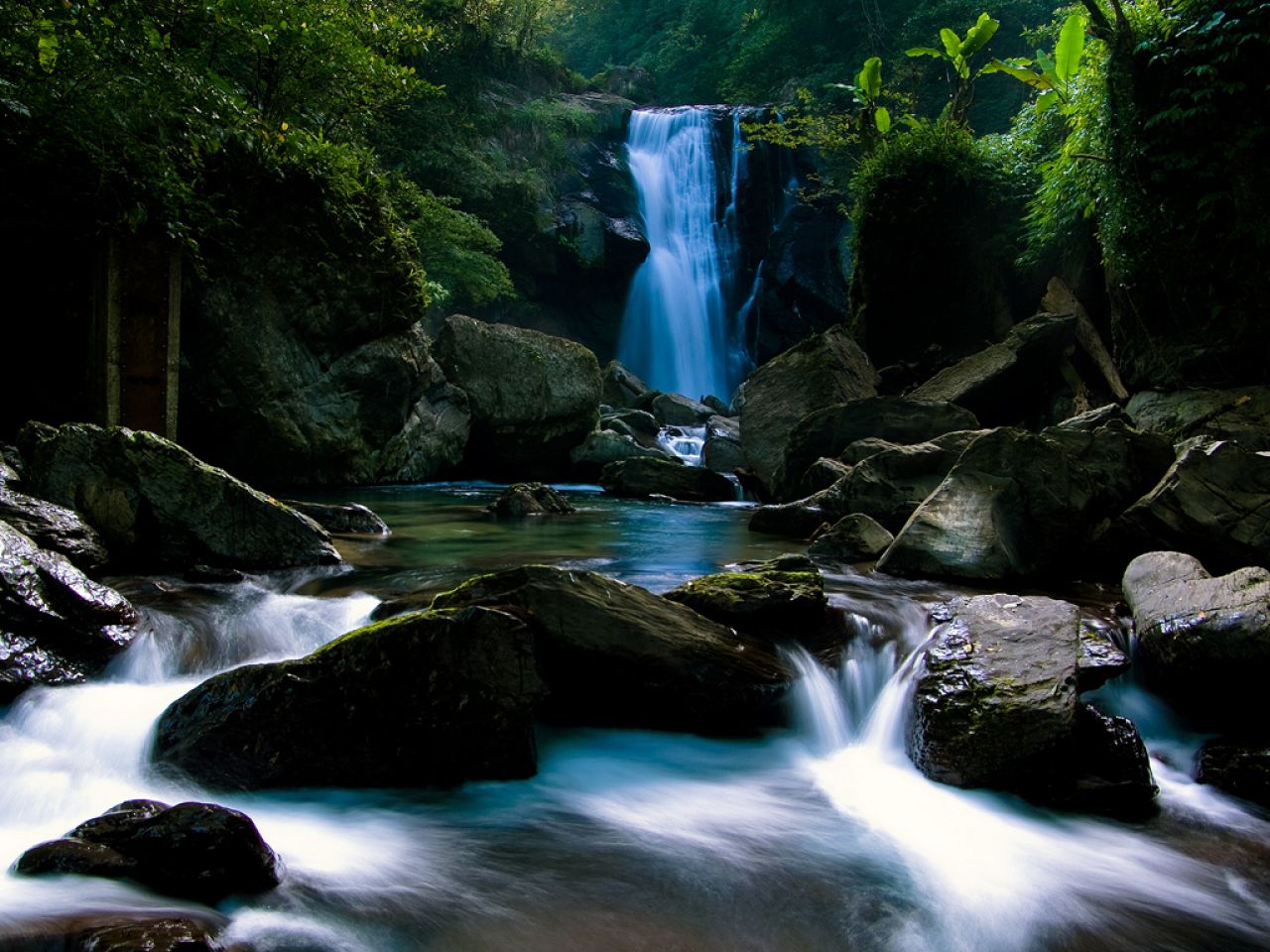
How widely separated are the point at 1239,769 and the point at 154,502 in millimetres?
6702

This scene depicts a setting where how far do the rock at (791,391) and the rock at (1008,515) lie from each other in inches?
222

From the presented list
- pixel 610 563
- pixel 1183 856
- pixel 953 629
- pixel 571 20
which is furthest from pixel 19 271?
pixel 571 20

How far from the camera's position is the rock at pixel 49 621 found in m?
3.91

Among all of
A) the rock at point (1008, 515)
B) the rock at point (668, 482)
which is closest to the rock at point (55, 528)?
the rock at point (1008, 515)

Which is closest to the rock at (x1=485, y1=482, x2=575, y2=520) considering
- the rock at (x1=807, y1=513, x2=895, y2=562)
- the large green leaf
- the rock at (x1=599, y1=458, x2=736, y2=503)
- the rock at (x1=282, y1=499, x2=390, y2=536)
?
the rock at (x1=282, y1=499, x2=390, y2=536)

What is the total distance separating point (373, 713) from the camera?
356cm

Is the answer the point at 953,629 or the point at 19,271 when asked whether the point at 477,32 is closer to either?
the point at 19,271

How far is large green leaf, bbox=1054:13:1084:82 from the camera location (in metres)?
12.4

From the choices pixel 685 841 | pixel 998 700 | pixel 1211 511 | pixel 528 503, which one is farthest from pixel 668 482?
pixel 685 841

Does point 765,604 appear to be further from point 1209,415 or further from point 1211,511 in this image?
point 1209,415

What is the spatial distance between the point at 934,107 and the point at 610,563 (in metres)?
26.6

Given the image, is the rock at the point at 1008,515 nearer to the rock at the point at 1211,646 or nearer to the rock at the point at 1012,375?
the rock at the point at 1211,646

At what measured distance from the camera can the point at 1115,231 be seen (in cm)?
1035

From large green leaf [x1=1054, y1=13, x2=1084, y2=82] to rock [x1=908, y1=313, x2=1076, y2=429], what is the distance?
402 cm
